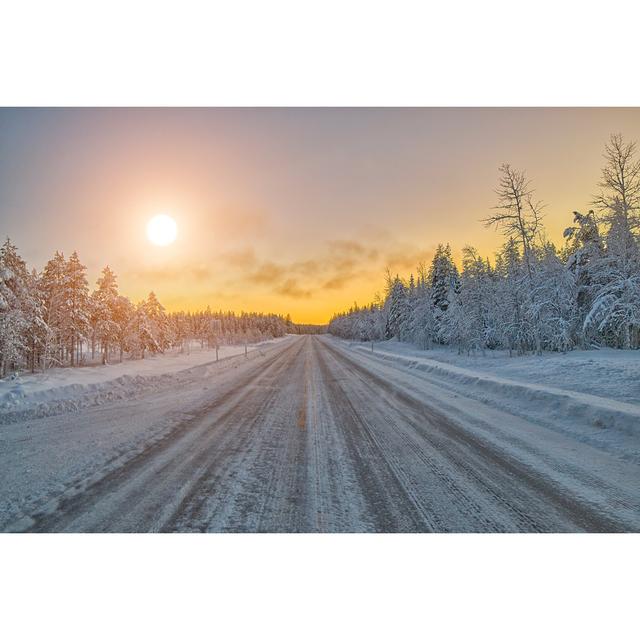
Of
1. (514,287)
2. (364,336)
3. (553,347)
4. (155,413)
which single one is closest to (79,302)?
(155,413)

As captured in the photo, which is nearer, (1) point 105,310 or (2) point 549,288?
(2) point 549,288

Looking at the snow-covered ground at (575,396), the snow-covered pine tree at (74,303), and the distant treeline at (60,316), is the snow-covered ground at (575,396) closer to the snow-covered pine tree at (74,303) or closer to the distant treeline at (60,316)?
the distant treeline at (60,316)

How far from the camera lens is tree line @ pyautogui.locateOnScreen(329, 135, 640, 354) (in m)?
13.1

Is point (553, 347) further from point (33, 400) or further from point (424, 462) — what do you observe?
point (33, 400)

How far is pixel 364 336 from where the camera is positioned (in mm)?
87812

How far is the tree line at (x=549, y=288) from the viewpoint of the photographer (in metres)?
13.1

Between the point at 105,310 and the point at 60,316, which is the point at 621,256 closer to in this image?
the point at 60,316

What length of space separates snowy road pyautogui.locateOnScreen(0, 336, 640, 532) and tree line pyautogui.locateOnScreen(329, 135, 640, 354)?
305 inches

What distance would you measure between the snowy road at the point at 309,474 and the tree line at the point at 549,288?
774cm

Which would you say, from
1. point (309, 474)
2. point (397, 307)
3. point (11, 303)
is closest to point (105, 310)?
point (11, 303)

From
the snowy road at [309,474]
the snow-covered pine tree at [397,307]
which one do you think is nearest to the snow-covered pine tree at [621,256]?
the snowy road at [309,474]

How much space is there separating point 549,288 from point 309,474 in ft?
91.3

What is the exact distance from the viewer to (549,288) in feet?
83.7

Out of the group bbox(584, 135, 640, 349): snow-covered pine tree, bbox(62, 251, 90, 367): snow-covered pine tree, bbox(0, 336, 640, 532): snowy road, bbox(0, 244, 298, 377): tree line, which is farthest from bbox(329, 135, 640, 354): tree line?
bbox(62, 251, 90, 367): snow-covered pine tree
